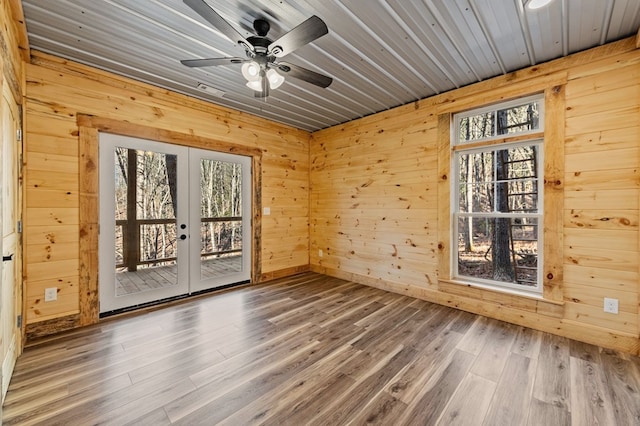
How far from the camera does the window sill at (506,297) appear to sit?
2.73m

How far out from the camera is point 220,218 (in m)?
4.09

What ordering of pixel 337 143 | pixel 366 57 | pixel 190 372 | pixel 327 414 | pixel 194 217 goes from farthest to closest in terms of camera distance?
1. pixel 337 143
2. pixel 194 217
3. pixel 366 57
4. pixel 190 372
5. pixel 327 414

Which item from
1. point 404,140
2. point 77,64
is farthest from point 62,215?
point 404,140

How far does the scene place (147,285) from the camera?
11.1 feet

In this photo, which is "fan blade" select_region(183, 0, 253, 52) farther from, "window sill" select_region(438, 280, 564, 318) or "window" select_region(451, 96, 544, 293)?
"window sill" select_region(438, 280, 564, 318)

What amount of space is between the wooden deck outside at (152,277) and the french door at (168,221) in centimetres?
1

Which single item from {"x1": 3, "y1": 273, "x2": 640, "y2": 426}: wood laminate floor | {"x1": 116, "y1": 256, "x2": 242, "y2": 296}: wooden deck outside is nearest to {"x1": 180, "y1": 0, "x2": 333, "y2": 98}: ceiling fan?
{"x1": 3, "y1": 273, "x2": 640, "y2": 426}: wood laminate floor

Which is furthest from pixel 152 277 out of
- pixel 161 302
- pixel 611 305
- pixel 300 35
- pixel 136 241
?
pixel 611 305

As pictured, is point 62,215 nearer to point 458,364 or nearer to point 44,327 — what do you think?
point 44,327

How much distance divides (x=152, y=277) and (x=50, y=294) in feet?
3.03

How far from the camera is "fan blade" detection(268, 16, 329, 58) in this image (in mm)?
1641

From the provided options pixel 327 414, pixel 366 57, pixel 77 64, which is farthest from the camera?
pixel 77 64

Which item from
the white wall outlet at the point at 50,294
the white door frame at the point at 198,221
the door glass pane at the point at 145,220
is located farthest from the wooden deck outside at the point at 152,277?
the white wall outlet at the point at 50,294

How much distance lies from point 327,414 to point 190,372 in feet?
3.70
